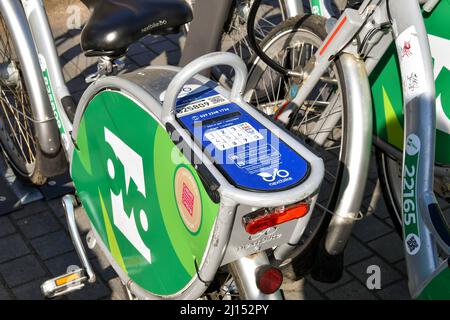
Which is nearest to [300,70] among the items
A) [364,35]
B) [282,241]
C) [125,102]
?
[364,35]

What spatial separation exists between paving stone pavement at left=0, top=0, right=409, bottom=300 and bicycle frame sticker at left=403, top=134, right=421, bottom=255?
0.90m

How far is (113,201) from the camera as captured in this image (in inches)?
120

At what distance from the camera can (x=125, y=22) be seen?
288 centimetres

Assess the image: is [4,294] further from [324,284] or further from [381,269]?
[381,269]

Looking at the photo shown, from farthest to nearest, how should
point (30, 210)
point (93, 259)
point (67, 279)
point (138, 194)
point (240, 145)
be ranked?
point (30, 210)
point (93, 259)
point (67, 279)
point (138, 194)
point (240, 145)

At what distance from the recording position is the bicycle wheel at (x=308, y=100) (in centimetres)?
308

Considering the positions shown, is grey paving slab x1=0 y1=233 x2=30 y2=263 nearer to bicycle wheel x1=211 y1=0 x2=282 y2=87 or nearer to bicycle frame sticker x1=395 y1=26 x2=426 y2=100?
bicycle wheel x1=211 y1=0 x2=282 y2=87

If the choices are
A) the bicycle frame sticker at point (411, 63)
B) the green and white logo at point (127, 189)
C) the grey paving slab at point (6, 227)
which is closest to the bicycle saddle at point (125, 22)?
the green and white logo at point (127, 189)

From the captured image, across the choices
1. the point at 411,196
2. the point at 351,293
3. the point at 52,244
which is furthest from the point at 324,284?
the point at 52,244

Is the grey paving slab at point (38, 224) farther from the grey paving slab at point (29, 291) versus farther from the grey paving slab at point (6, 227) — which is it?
the grey paving slab at point (29, 291)

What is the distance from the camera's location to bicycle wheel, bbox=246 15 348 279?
3.08 meters

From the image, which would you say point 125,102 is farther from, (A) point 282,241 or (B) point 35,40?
(B) point 35,40

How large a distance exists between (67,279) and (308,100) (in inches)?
53.9

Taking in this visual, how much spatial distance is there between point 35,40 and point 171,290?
146 centimetres
